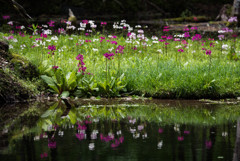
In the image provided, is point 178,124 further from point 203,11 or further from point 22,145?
point 203,11

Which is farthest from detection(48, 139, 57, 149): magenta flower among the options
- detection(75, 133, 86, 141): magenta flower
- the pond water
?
detection(75, 133, 86, 141): magenta flower

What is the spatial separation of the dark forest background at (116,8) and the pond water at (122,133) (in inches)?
876

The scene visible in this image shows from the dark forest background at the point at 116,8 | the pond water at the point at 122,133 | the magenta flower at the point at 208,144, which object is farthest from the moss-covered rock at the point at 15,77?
the dark forest background at the point at 116,8

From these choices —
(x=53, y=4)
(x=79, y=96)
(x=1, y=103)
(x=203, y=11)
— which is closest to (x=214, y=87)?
(x=79, y=96)

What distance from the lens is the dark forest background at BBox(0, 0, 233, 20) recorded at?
97.3 feet

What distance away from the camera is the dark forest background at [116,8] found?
29.7m

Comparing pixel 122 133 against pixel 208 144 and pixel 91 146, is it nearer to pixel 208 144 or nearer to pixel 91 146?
pixel 91 146

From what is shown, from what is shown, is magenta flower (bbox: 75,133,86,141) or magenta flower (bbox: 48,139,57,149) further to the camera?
magenta flower (bbox: 75,133,86,141)

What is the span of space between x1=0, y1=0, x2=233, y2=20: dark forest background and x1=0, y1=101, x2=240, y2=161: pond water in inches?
876

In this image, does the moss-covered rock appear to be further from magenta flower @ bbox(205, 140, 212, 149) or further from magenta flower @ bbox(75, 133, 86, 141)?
magenta flower @ bbox(205, 140, 212, 149)

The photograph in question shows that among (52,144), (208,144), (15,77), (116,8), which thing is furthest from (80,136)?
(116,8)

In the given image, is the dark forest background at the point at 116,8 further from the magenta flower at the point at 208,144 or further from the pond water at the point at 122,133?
the magenta flower at the point at 208,144

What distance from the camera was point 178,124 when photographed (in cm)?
538

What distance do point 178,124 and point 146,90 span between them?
99.0 inches
